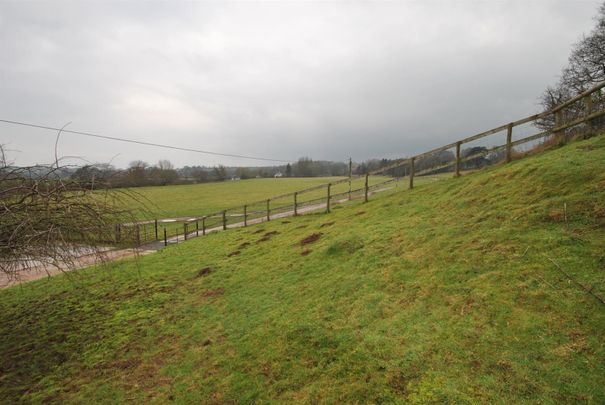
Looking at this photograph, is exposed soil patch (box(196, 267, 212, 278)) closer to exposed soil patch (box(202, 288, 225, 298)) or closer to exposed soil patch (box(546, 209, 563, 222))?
exposed soil patch (box(202, 288, 225, 298))

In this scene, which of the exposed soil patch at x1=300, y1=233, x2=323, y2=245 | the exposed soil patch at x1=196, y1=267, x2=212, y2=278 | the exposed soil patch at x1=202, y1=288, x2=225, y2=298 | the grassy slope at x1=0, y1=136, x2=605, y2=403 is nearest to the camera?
the grassy slope at x1=0, y1=136, x2=605, y2=403

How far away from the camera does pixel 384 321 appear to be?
4.42m

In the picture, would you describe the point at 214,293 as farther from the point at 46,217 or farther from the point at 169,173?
the point at 169,173

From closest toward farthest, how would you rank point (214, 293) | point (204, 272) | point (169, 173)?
point (214, 293) < point (204, 272) < point (169, 173)

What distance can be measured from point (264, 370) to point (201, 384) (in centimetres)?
95

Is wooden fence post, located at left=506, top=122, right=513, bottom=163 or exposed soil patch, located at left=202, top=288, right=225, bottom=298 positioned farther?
wooden fence post, located at left=506, top=122, right=513, bottom=163

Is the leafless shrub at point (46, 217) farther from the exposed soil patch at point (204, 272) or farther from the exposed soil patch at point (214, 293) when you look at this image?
the exposed soil patch at point (204, 272)

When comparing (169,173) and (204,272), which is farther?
(169,173)

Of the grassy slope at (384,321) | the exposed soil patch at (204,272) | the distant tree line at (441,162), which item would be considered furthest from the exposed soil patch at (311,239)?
the distant tree line at (441,162)

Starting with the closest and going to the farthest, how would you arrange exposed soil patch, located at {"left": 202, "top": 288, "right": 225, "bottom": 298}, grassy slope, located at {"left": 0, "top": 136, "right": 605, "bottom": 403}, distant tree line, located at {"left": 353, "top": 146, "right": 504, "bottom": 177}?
1. grassy slope, located at {"left": 0, "top": 136, "right": 605, "bottom": 403}
2. exposed soil patch, located at {"left": 202, "top": 288, "right": 225, "bottom": 298}
3. distant tree line, located at {"left": 353, "top": 146, "right": 504, "bottom": 177}

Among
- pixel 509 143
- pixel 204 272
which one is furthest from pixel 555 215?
pixel 204 272

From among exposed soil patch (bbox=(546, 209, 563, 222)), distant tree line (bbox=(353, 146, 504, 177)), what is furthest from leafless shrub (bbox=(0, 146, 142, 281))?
distant tree line (bbox=(353, 146, 504, 177))

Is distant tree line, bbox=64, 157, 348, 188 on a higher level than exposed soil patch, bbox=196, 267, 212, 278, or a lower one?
higher

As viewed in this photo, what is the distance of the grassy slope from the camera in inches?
126
